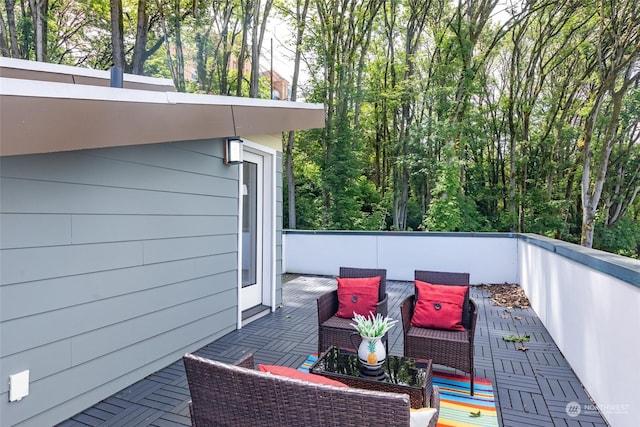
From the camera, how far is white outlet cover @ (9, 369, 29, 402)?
2188 mm

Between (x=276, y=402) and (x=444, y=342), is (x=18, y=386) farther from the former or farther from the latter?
(x=444, y=342)

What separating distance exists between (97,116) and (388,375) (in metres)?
2.25

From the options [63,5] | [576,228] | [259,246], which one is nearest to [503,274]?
[259,246]

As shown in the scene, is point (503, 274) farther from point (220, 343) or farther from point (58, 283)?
point (58, 283)

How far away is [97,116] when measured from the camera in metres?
1.98

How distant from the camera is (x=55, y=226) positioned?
2.42 metres

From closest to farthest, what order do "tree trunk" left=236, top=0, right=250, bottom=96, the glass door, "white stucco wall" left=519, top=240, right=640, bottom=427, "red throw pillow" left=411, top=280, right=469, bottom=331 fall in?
"white stucco wall" left=519, top=240, right=640, bottom=427 → "red throw pillow" left=411, top=280, right=469, bottom=331 → the glass door → "tree trunk" left=236, top=0, right=250, bottom=96

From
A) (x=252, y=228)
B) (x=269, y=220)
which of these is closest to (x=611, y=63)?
(x=269, y=220)

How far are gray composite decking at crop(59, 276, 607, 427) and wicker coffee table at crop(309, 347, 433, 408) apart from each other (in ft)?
2.29

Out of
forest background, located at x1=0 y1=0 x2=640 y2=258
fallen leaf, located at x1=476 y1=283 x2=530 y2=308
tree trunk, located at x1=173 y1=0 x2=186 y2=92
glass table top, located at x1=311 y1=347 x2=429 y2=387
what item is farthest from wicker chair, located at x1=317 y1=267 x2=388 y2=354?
tree trunk, located at x1=173 y1=0 x2=186 y2=92

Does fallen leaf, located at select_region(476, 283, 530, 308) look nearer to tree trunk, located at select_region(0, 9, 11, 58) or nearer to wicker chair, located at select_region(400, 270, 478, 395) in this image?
wicker chair, located at select_region(400, 270, 478, 395)

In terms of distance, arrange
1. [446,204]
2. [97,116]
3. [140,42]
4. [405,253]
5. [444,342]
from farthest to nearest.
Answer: [446,204] → [405,253] → [140,42] → [444,342] → [97,116]

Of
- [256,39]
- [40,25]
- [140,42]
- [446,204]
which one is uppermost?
[256,39]

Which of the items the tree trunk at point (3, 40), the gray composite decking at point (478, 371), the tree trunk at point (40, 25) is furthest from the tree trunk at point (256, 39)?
the gray composite decking at point (478, 371)
